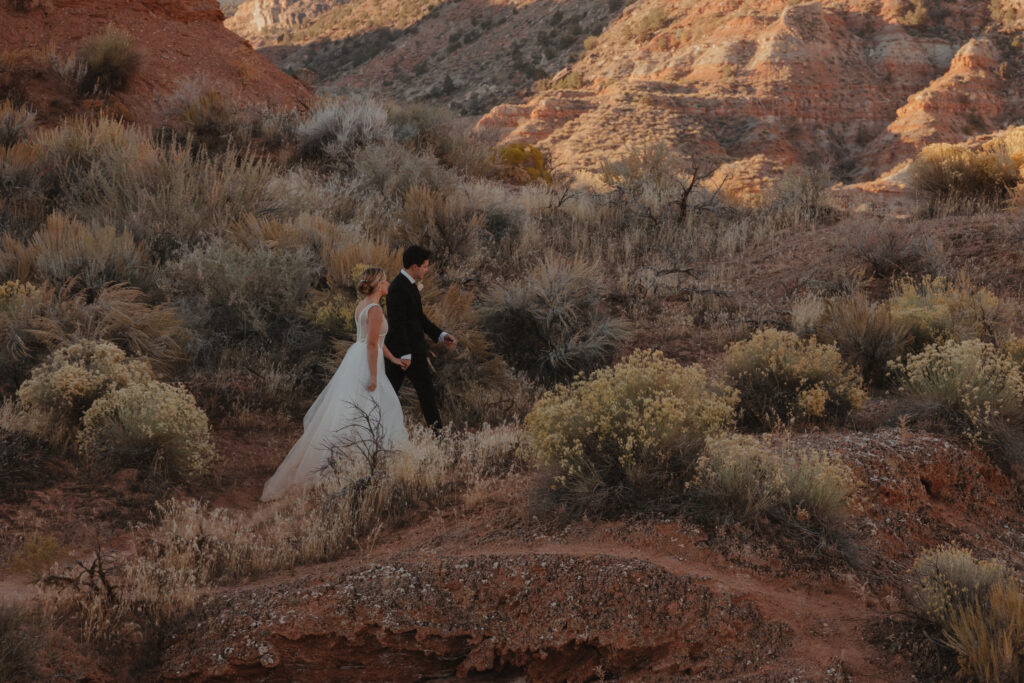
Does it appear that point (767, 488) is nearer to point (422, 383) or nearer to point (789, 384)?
point (789, 384)

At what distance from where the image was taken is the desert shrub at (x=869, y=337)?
872 cm

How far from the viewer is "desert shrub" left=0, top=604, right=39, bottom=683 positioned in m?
3.83

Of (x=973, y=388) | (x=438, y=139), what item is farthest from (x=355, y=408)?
(x=438, y=139)

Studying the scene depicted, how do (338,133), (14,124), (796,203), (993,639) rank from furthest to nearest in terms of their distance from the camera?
1. (338,133)
2. (796,203)
3. (14,124)
4. (993,639)

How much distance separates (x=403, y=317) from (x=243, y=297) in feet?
9.75

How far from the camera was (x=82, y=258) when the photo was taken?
9.26 m

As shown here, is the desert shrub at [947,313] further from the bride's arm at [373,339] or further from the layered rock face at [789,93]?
the layered rock face at [789,93]

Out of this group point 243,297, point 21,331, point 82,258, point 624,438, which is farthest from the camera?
point 243,297

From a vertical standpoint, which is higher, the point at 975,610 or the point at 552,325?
the point at 975,610

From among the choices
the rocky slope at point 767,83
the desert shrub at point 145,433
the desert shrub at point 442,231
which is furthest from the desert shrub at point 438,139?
the desert shrub at point 145,433

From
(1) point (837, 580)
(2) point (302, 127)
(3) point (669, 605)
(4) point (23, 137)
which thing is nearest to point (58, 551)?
(3) point (669, 605)

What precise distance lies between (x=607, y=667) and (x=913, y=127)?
87.4 ft

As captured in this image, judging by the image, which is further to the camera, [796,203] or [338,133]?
[338,133]

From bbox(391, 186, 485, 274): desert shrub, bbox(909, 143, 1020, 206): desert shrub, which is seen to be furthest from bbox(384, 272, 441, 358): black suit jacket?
bbox(909, 143, 1020, 206): desert shrub
